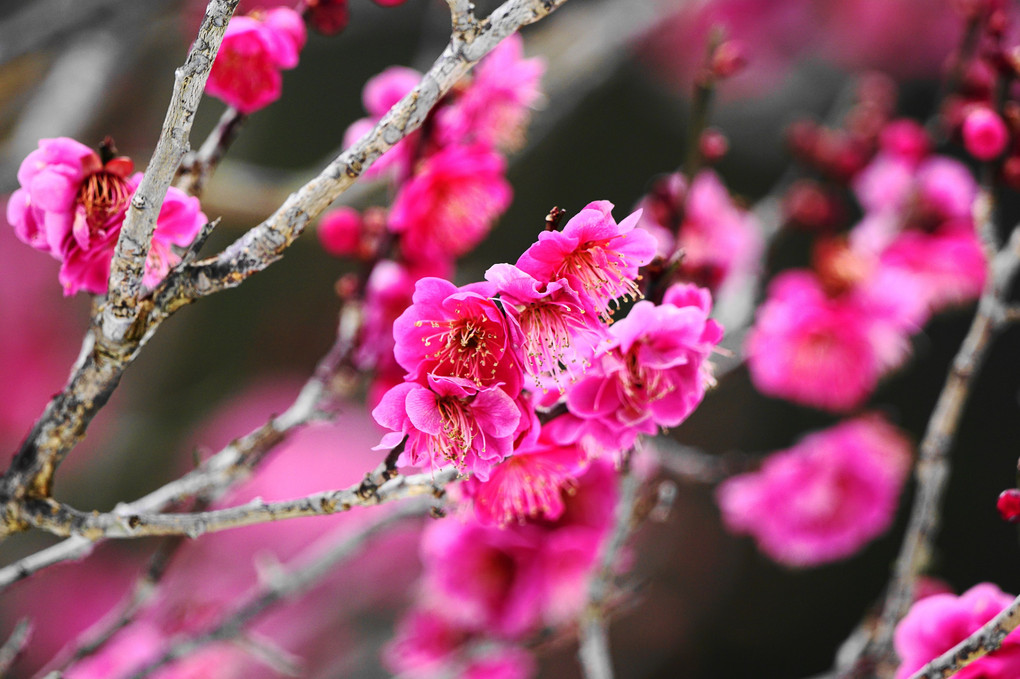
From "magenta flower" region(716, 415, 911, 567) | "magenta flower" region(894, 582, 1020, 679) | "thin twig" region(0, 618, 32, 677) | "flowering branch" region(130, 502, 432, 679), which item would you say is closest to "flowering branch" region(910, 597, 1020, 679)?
"magenta flower" region(894, 582, 1020, 679)

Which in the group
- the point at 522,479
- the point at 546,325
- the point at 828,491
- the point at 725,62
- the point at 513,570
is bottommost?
the point at 828,491

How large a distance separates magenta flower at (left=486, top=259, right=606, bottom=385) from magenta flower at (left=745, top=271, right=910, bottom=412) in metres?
0.63

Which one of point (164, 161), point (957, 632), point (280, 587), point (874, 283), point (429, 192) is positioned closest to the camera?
point (164, 161)

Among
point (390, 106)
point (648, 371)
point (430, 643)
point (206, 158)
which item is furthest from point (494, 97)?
point (430, 643)

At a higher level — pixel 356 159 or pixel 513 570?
pixel 356 159

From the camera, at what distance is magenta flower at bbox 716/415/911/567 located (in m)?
1.22

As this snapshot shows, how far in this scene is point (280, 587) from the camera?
0.96 meters

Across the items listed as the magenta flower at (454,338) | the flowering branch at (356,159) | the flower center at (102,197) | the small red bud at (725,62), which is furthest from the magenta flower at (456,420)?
the small red bud at (725,62)

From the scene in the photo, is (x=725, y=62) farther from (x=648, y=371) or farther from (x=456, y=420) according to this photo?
(x=456, y=420)

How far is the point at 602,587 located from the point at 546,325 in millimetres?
396

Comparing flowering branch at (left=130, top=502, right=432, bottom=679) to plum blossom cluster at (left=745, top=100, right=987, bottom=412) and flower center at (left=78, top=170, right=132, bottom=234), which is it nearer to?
flower center at (left=78, top=170, right=132, bottom=234)

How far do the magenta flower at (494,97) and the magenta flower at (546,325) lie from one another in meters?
0.35

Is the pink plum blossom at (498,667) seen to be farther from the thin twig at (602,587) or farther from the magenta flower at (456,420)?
the magenta flower at (456,420)

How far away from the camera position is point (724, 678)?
89.1 inches
